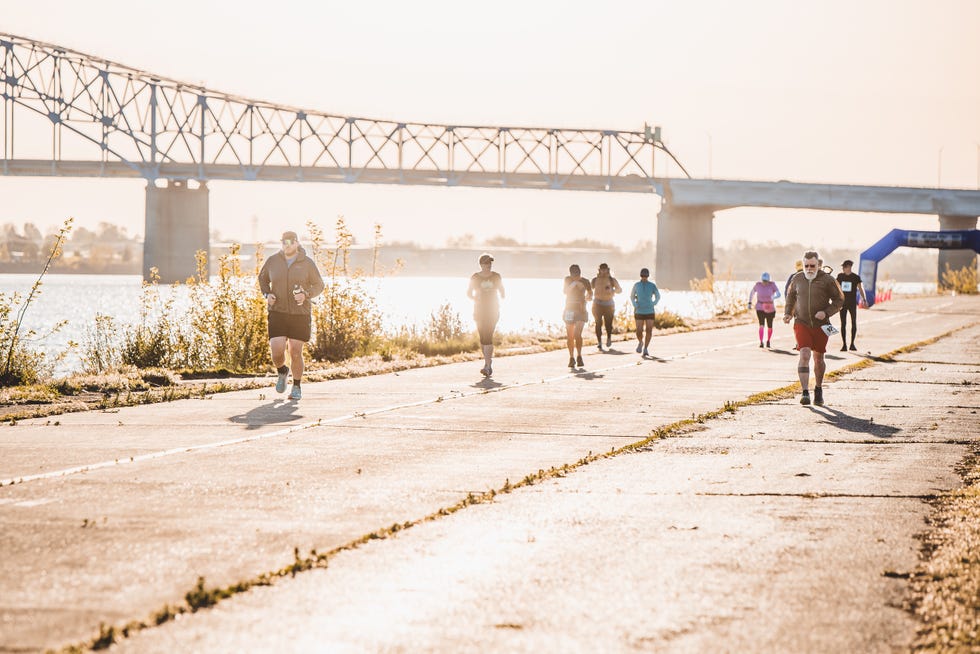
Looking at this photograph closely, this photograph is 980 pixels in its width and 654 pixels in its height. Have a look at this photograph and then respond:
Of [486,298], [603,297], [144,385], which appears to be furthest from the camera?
[603,297]

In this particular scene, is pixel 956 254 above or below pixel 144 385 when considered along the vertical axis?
above

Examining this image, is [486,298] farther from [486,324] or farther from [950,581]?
[950,581]

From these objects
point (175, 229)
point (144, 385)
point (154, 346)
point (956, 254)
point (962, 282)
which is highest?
point (175, 229)

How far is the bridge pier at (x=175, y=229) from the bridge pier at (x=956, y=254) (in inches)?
2378

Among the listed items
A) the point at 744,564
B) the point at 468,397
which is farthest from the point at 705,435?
the point at 744,564

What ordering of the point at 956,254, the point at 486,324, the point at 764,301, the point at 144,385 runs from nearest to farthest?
the point at 144,385
the point at 486,324
the point at 764,301
the point at 956,254

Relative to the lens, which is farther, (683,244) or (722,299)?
(683,244)

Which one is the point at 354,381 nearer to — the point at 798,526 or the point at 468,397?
the point at 468,397

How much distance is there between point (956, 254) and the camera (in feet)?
349

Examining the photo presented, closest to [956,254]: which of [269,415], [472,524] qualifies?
[269,415]

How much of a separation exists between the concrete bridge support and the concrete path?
99.2 meters

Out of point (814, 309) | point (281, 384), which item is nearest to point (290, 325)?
point (281, 384)

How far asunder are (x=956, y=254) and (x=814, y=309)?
3844 inches

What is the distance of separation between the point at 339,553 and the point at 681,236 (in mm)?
112141
